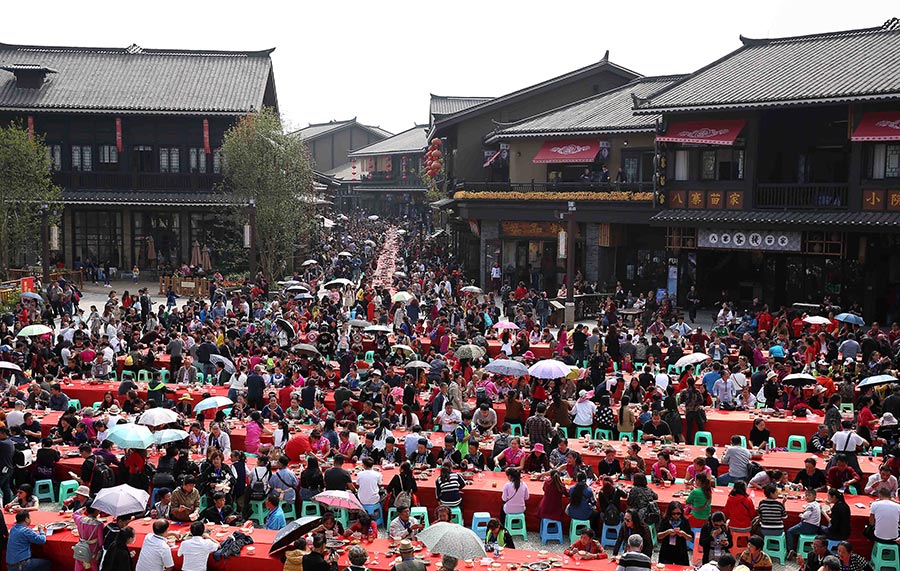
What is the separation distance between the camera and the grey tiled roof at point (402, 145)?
8884cm

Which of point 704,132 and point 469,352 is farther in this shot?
point 704,132

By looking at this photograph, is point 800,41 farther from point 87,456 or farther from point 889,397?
point 87,456

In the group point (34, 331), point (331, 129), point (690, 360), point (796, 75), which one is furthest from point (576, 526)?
point (331, 129)

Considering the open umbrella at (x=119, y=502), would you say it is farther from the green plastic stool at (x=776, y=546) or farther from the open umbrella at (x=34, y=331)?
the open umbrella at (x=34, y=331)

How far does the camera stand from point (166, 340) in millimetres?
A: 26359

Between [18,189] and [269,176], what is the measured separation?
10831 mm

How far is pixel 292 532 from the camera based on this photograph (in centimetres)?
1175

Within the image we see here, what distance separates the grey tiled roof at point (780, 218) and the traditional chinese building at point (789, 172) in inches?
1.8

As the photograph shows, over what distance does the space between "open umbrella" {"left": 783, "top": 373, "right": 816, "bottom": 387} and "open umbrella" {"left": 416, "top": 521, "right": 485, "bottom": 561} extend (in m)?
11.1

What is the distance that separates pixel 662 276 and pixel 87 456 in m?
29.1

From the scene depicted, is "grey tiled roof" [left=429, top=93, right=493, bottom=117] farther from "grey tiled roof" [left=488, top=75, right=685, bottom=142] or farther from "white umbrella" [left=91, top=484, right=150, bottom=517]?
"white umbrella" [left=91, top=484, right=150, bottom=517]

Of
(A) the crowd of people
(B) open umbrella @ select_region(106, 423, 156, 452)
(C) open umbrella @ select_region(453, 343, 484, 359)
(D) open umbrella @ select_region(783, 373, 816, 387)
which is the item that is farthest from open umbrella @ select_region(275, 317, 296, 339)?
(D) open umbrella @ select_region(783, 373, 816, 387)

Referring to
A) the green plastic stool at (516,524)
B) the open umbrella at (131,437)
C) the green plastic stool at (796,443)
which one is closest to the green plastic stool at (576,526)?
the green plastic stool at (516,524)

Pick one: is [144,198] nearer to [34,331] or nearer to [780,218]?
[34,331]
